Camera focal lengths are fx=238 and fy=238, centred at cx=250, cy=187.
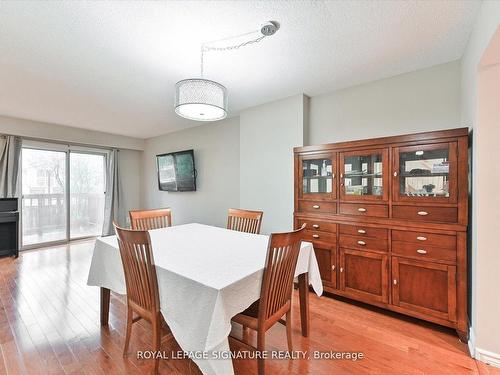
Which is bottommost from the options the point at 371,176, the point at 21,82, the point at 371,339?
the point at 371,339

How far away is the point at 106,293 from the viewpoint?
6.91 ft

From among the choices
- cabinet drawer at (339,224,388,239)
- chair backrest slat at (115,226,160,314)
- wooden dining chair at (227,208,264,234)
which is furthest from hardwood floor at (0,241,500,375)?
wooden dining chair at (227,208,264,234)

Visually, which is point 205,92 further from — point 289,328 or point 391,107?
point 391,107

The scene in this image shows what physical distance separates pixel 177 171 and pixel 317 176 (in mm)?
3278

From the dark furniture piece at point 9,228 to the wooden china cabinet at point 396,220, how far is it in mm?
4833

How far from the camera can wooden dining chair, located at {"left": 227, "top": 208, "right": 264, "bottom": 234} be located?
2.60m

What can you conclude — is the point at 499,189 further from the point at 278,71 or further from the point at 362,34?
the point at 278,71

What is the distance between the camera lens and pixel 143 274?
1464 mm

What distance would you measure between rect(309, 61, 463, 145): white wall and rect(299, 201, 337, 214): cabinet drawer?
0.90 meters

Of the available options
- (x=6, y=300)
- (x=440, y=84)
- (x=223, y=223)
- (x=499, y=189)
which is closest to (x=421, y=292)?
(x=499, y=189)

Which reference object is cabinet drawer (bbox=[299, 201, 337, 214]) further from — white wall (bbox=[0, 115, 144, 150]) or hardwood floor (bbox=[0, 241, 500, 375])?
white wall (bbox=[0, 115, 144, 150])

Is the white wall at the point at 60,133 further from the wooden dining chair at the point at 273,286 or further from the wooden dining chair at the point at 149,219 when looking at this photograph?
the wooden dining chair at the point at 273,286

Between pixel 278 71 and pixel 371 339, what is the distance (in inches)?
104

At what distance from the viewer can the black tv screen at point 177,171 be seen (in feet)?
15.8
